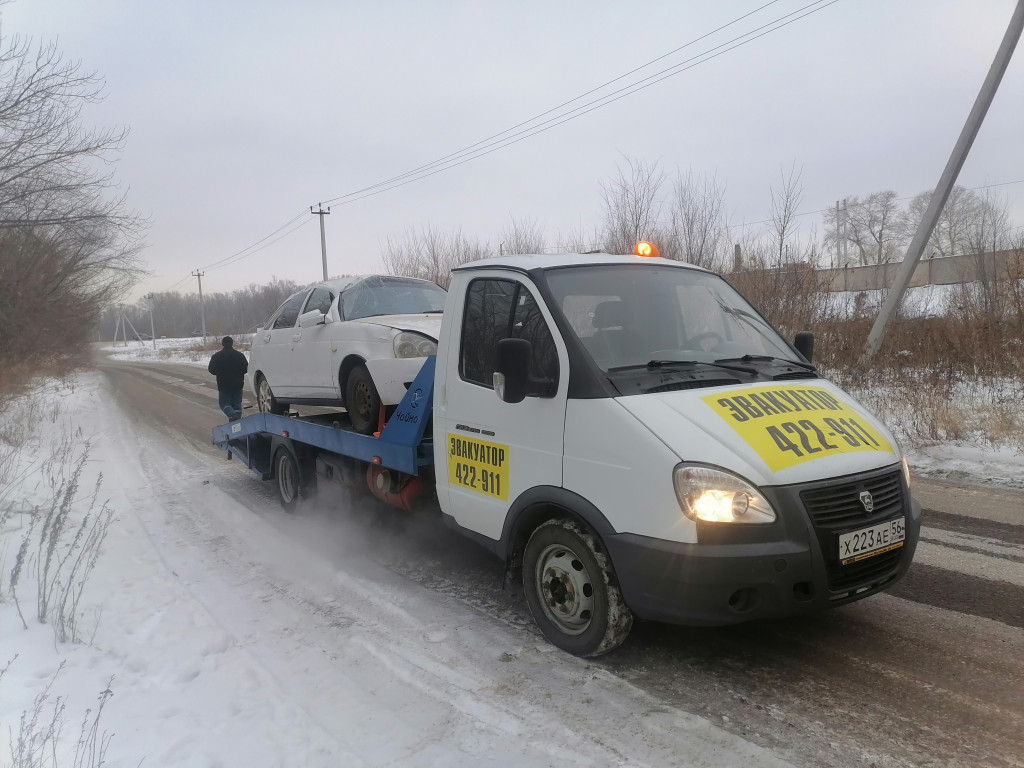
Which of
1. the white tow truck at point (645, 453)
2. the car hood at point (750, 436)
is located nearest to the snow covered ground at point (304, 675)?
the white tow truck at point (645, 453)

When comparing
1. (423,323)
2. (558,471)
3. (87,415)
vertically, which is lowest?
(87,415)

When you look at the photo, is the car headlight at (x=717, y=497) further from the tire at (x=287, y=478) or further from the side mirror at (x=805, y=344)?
the tire at (x=287, y=478)

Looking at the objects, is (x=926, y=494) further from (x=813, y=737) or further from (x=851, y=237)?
(x=851, y=237)

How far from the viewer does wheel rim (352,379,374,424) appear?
5.91m

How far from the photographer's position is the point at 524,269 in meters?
3.97

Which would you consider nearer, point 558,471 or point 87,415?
point 558,471

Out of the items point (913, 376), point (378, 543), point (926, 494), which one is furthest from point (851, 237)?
point (378, 543)

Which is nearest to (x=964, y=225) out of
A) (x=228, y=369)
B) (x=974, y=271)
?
(x=974, y=271)

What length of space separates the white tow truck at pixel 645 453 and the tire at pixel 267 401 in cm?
396

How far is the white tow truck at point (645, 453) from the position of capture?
293 cm

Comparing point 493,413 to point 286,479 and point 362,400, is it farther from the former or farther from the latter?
point 286,479

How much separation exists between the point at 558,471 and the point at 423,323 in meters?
2.82

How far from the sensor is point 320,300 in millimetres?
7113

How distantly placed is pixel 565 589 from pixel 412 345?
268 cm
